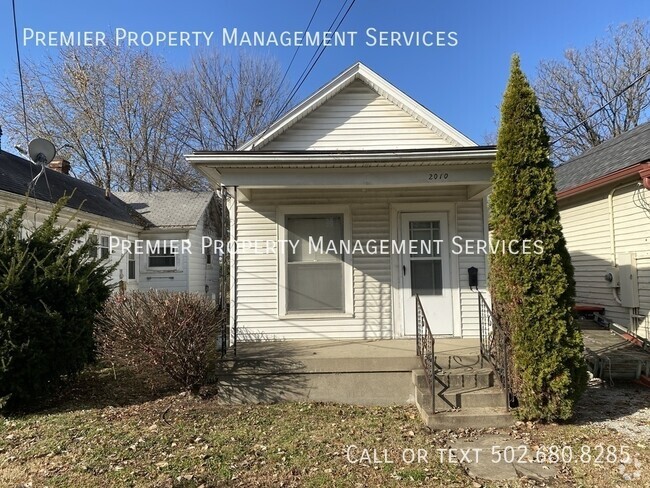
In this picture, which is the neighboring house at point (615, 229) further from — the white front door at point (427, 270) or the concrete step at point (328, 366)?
the concrete step at point (328, 366)

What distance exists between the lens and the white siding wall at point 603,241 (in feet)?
24.0

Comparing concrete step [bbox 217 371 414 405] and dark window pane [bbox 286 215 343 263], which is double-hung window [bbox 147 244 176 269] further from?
concrete step [bbox 217 371 414 405]

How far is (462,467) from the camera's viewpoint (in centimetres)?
357

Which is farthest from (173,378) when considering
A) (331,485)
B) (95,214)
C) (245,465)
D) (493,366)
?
(95,214)

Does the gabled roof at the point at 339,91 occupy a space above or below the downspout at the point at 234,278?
above

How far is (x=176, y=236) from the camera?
15633 mm

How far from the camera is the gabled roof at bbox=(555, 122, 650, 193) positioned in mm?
7820

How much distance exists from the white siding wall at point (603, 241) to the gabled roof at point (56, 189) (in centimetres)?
1026

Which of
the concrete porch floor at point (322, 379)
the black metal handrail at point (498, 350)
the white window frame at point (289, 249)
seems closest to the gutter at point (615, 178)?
the black metal handrail at point (498, 350)

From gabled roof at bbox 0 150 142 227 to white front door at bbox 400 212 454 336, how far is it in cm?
639

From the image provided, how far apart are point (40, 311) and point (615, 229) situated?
369 inches

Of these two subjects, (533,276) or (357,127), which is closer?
(533,276)

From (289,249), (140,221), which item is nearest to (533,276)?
(289,249)

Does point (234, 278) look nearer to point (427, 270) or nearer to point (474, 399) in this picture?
point (427, 270)
